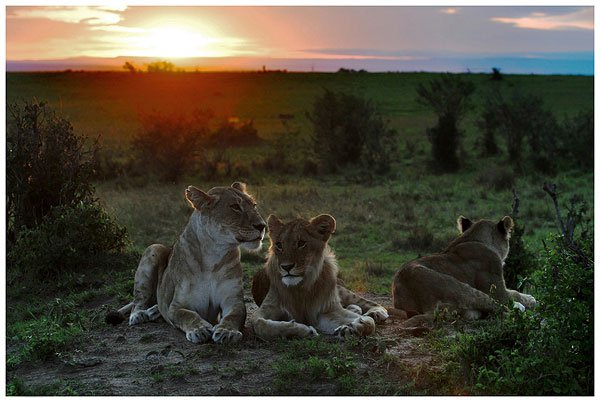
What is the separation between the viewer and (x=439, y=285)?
874cm

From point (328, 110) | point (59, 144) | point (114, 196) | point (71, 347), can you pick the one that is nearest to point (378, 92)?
point (328, 110)

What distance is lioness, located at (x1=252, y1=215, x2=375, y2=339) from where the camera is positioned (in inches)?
311

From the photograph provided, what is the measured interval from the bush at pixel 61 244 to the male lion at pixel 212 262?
12.2ft

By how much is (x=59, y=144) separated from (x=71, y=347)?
17.1ft

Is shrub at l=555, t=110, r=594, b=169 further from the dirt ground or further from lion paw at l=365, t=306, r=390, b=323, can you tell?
the dirt ground

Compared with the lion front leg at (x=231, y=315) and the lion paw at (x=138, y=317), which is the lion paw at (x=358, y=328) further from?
the lion paw at (x=138, y=317)

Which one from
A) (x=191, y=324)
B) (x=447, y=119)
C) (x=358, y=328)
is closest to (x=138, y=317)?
(x=191, y=324)

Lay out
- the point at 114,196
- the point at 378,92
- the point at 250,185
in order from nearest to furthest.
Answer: the point at 114,196, the point at 250,185, the point at 378,92

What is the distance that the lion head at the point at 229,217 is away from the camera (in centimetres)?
814

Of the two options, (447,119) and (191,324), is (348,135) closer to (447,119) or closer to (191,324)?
(447,119)

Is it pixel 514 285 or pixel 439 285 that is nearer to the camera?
pixel 439 285

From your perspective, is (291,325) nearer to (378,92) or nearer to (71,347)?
(71,347)

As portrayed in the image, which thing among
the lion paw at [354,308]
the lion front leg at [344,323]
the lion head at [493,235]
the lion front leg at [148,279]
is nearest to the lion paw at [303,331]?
the lion front leg at [344,323]

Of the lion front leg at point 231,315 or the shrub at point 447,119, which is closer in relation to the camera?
the lion front leg at point 231,315
